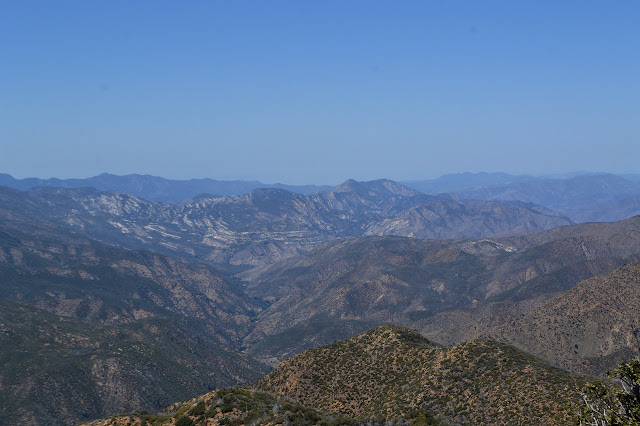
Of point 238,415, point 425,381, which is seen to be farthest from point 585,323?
point 238,415

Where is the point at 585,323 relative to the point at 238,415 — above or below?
below

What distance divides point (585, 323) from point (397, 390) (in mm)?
112447

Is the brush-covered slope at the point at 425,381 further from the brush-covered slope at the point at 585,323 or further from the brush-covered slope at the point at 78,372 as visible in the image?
the brush-covered slope at the point at 585,323

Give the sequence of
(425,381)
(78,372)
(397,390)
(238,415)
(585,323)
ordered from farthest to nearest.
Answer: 1. (585,323)
2. (78,372)
3. (397,390)
4. (425,381)
5. (238,415)

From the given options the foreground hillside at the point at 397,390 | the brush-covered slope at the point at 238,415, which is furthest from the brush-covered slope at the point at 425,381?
the brush-covered slope at the point at 238,415

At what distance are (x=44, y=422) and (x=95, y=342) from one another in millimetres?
51237

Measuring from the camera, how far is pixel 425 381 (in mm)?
71562

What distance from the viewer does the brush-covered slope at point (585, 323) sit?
151 meters

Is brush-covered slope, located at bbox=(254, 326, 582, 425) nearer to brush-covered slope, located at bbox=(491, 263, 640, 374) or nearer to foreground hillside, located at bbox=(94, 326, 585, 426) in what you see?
foreground hillside, located at bbox=(94, 326, 585, 426)

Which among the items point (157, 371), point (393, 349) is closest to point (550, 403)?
point (393, 349)

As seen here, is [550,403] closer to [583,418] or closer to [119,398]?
[583,418]

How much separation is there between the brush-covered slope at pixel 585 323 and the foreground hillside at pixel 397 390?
7357cm

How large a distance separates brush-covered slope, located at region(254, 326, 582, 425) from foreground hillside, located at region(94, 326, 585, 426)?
0.41ft

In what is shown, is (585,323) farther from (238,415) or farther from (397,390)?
(238,415)
